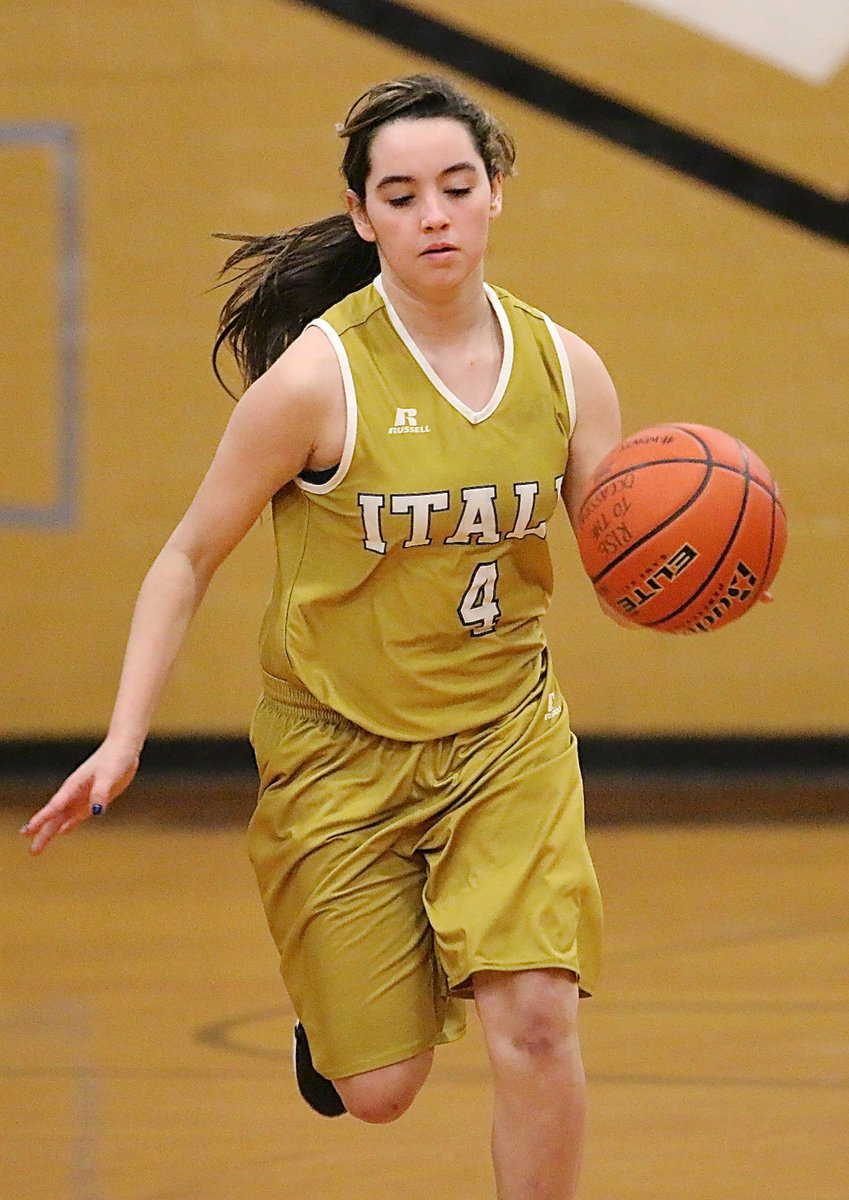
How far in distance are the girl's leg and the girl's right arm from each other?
2.19 feet

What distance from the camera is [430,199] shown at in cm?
295

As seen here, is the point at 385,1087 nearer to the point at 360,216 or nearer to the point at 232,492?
the point at 232,492

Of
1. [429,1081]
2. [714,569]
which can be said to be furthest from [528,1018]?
[429,1081]

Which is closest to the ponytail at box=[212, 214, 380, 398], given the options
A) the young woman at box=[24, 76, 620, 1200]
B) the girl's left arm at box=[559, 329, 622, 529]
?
the young woman at box=[24, 76, 620, 1200]

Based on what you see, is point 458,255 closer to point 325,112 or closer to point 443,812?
point 443,812

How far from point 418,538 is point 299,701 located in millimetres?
368

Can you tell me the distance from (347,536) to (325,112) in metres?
5.10

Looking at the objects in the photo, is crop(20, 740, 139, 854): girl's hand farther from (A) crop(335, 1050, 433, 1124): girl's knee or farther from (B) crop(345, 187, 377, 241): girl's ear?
(B) crop(345, 187, 377, 241): girl's ear

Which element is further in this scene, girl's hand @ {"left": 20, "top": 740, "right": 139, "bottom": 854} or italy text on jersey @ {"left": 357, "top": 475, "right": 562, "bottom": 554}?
italy text on jersey @ {"left": 357, "top": 475, "right": 562, "bottom": 554}

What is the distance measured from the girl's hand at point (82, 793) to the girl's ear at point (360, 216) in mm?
924

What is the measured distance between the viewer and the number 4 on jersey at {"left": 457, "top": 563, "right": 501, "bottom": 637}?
119 inches

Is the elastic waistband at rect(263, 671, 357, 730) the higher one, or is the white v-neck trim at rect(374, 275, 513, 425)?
the white v-neck trim at rect(374, 275, 513, 425)

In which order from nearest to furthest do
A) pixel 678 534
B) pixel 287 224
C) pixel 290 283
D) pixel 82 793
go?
1. pixel 82 793
2. pixel 678 534
3. pixel 290 283
4. pixel 287 224

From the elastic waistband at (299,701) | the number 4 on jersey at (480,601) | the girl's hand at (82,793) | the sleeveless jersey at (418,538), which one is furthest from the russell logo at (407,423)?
the girl's hand at (82,793)
